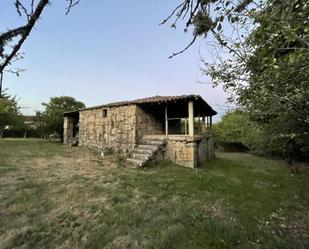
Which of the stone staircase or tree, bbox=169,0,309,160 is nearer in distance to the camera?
tree, bbox=169,0,309,160

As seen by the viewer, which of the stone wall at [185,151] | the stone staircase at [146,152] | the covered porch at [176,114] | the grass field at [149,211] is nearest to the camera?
the grass field at [149,211]

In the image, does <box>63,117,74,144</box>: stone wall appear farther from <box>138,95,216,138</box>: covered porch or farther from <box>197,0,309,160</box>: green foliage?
<box>197,0,309,160</box>: green foliage

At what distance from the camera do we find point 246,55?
179 inches

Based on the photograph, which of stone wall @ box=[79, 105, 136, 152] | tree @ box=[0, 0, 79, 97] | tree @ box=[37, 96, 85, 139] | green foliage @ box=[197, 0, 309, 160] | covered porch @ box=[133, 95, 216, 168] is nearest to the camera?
tree @ box=[0, 0, 79, 97]

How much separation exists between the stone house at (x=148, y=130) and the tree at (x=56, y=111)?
18.0ft

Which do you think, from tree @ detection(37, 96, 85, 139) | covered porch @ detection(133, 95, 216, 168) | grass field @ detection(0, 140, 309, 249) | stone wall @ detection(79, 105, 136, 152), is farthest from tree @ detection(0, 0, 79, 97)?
tree @ detection(37, 96, 85, 139)

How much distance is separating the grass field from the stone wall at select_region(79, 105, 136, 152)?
3538 millimetres

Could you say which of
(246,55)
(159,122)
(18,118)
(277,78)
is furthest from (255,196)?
(18,118)

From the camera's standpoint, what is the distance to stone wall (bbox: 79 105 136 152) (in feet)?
35.0

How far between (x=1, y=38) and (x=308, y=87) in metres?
3.30

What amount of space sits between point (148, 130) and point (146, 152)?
213 cm

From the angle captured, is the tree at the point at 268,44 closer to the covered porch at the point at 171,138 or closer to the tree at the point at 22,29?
the tree at the point at 22,29

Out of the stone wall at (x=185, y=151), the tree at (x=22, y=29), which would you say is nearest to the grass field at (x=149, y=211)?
the stone wall at (x=185, y=151)

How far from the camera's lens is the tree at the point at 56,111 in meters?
19.3
